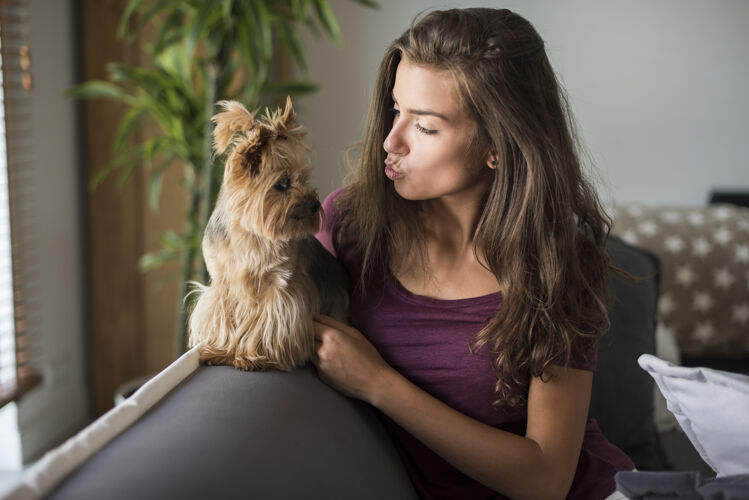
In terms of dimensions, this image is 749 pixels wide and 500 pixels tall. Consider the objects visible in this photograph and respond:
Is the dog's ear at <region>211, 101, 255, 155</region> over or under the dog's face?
over

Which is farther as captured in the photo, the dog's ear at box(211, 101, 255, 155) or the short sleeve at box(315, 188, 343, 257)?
the short sleeve at box(315, 188, 343, 257)

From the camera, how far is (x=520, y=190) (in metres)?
1.15

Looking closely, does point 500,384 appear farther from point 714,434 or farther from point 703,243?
point 703,243

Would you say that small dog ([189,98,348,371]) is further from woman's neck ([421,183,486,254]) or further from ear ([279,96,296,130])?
woman's neck ([421,183,486,254])

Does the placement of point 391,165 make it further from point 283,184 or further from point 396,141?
point 283,184

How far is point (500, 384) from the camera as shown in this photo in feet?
3.72

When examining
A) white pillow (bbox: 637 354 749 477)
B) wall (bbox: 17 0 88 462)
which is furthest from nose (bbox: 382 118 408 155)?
wall (bbox: 17 0 88 462)

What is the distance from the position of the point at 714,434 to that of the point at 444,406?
408mm

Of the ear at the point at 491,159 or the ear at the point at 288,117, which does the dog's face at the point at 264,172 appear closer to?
the ear at the point at 288,117

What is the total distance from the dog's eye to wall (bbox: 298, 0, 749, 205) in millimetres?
1620

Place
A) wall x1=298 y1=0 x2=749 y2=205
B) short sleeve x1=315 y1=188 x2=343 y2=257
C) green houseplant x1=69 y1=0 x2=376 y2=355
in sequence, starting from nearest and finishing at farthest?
short sleeve x1=315 y1=188 x2=343 y2=257 → green houseplant x1=69 y1=0 x2=376 y2=355 → wall x1=298 y1=0 x2=749 y2=205

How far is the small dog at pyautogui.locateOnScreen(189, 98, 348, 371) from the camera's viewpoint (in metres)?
0.96

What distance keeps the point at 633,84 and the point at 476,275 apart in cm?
185

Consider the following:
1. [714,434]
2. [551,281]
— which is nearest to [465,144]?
[551,281]
